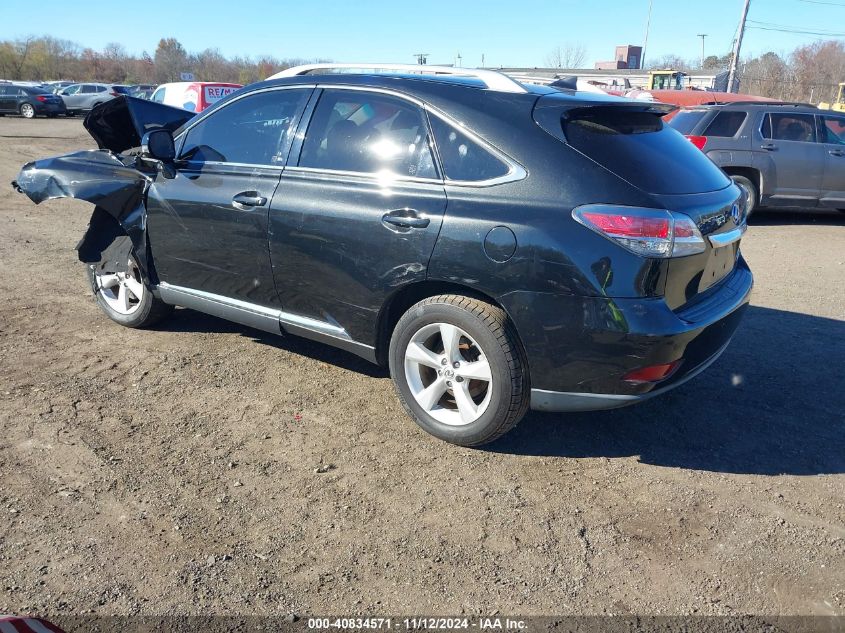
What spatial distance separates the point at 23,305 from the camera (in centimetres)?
561

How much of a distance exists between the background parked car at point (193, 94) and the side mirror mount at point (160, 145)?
43.4 ft

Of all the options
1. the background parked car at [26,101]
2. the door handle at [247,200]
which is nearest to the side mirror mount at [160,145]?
the door handle at [247,200]

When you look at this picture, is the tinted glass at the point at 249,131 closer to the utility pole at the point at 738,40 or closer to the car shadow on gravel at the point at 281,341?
the car shadow on gravel at the point at 281,341

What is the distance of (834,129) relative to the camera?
10.2 metres

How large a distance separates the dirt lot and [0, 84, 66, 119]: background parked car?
3152 centimetres

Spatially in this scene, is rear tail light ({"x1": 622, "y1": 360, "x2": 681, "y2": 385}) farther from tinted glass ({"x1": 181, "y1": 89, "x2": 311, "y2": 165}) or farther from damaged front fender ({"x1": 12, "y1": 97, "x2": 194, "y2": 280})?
damaged front fender ({"x1": 12, "y1": 97, "x2": 194, "y2": 280})

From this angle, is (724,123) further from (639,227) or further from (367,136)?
(639,227)

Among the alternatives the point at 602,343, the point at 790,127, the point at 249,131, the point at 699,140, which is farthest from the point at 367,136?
the point at 790,127

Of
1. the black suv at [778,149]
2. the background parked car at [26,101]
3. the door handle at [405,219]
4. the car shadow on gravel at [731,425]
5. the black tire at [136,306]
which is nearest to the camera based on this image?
the door handle at [405,219]

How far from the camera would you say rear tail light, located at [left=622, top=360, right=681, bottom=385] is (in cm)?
308

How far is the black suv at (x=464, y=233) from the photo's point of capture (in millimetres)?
3051

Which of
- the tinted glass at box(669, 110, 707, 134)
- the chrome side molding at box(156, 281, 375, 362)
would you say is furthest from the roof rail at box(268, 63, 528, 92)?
the tinted glass at box(669, 110, 707, 134)

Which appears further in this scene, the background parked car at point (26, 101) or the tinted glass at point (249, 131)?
the background parked car at point (26, 101)

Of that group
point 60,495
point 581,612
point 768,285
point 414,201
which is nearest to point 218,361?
point 60,495
